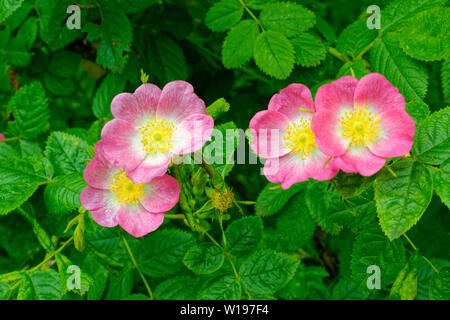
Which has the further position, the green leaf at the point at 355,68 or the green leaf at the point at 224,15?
the green leaf at the point at 224,15

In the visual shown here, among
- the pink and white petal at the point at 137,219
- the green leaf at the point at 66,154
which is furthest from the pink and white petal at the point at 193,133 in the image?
the green leaf at the point at 66,154

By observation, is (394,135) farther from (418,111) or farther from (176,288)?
(176,288)

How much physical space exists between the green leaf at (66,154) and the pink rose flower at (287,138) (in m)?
0.66

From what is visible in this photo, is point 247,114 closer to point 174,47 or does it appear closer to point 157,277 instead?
point 174,47

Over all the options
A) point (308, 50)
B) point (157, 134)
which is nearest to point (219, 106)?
point (157, 134)

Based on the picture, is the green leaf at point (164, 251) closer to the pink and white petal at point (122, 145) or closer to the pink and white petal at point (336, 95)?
the pink and white petal at point (122, 145)

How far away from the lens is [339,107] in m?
1.32

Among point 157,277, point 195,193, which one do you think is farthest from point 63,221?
point 195,193

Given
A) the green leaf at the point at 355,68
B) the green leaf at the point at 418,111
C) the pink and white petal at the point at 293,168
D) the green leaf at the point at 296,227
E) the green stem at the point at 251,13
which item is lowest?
the green leaf at the point at 296,227

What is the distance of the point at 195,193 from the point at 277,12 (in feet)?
2.62

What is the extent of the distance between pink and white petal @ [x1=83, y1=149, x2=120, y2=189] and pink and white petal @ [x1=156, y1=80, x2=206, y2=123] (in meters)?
0.23

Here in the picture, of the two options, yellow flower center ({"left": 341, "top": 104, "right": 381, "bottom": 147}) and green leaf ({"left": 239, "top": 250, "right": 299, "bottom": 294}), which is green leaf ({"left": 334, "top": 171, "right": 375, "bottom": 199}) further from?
green leaf ({"left": 239, "top": 250, "right": 299, "bottom": 294})

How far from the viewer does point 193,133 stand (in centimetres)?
133

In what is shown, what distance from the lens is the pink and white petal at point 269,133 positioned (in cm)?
138
